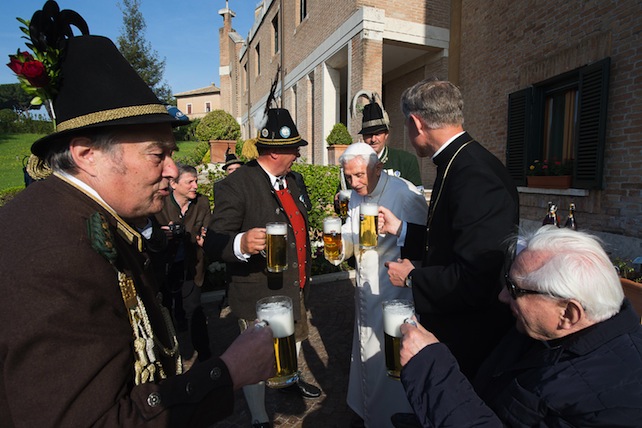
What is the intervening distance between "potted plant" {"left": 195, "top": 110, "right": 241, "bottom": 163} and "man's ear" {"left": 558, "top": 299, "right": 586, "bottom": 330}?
14.5m

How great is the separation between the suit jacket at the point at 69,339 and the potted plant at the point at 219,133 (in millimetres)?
14190

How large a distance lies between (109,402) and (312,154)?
17.5 meters

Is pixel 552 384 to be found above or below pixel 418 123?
below

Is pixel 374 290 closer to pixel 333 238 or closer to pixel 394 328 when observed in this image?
pixel 333 238

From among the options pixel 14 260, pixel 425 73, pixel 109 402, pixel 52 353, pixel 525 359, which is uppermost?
pixel 425 73

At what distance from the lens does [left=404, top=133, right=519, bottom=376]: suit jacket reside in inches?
72.7

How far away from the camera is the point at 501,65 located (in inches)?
348

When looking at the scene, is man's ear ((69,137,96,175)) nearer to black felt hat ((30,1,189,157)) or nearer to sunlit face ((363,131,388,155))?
black felt hat ((30,1,189,157))

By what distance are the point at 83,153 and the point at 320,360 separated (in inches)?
136

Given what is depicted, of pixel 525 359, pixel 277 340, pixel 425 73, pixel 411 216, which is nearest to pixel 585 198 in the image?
pixel 411 216

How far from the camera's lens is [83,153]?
4.21ft

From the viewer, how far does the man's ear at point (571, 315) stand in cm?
133

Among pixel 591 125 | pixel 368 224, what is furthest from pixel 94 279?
pixel 591 125

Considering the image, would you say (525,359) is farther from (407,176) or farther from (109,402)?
(407,176)
